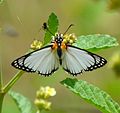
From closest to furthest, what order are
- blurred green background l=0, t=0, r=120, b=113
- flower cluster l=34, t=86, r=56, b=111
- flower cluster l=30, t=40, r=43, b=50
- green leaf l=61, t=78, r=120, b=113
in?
green leaf l=61, t=78, r=120, b=113 < flower cluster l=30, t=40, r=43, b=50 < flower cluster l=34, t=86, r=56, b=111 < blurred green background l=0, t=0, r=120, b=113

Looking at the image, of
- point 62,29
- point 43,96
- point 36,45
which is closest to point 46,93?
point 43,96

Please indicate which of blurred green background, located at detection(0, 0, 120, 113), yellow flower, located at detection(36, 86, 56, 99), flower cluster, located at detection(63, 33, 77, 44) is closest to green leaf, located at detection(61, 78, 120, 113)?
flower cluster, located at detection(63, 33, 77, 44)

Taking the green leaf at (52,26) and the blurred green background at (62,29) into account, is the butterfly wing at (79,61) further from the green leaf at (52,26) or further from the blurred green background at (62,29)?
the blurred green background at (62,29)

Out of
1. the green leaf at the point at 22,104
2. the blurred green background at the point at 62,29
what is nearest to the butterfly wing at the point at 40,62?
the green leaf at the point at 22,104

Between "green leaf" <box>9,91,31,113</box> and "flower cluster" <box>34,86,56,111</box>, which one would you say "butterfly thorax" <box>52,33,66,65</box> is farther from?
"green leaf" <box>9,91,31,113</box>

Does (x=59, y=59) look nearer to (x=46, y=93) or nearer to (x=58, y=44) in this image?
(x=58, y=44)

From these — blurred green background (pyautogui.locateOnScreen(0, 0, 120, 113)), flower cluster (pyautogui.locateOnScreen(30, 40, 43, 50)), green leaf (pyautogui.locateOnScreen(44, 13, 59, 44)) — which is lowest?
blurred green background (pyautogui.locateOnScreen(0, 0, 120, 113))
